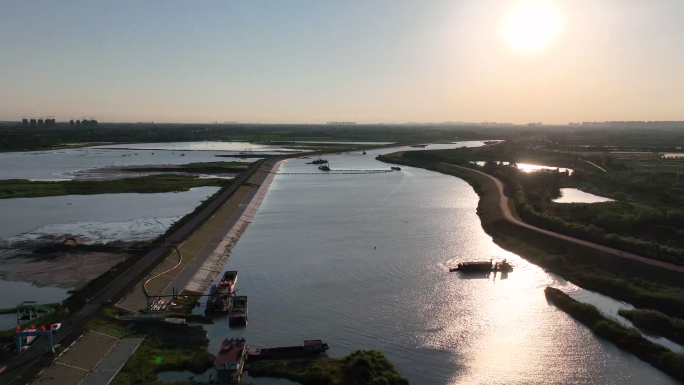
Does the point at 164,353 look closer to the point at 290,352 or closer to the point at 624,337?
the point at 290,352

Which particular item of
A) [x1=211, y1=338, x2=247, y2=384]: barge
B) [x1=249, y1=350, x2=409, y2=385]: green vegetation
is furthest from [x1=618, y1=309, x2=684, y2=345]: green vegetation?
[x1=211, y1=338, x2=247, y2=384]: barge

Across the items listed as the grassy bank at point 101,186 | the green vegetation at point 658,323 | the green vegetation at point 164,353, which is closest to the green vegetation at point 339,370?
the green vegetation at point 164,353

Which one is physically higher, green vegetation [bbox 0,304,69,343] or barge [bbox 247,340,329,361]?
green vegetation [bbox 0,304,69,343]

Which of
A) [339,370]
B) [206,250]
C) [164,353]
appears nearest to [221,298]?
[164,353]

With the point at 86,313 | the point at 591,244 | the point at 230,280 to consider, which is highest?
the point at 591,244

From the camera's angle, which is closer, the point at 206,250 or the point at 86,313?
the point at 86,313

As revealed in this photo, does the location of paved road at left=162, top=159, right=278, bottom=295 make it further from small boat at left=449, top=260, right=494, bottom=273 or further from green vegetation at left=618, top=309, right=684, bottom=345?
green vegetation at left=618, top=309, right=684, bottom=345

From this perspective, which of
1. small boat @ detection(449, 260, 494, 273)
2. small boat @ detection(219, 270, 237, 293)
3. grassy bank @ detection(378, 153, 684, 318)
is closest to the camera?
grassy bank @ detection(378, 153, 684, 318)

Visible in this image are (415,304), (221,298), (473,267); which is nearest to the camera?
(221,298)

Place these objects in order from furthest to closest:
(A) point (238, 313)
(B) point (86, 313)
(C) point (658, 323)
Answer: (A) point (238, 313) → (C) point (658, 323) → (B) point (86, 313)
